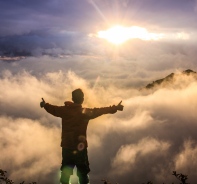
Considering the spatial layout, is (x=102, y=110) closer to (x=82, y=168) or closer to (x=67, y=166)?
(x=82, y=168)

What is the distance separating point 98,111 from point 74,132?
0.91 m

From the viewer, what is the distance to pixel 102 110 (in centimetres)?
793

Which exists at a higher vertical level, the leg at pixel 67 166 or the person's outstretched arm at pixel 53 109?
the person's outstretched arm at pixel 53 109

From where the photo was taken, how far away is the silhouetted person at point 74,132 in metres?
8.07

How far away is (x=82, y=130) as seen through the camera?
8.18 m

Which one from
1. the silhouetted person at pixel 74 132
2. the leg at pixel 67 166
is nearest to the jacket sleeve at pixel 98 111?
the silhouetted person at pixel 74 132

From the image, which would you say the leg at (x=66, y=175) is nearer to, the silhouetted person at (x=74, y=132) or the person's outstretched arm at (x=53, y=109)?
the silhouetted person at (x=74, y=132)

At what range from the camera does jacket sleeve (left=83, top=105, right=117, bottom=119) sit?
310 inches

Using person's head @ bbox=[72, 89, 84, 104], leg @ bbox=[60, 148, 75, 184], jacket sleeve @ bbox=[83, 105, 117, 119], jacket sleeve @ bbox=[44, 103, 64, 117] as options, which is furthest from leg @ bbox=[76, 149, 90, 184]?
person's head @ bbox=[72, 89, 84, 104]

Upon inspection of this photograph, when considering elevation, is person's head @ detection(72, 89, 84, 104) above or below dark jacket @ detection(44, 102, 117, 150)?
above

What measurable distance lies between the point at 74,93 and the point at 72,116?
0.65 meters

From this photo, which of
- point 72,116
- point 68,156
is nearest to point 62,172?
point 68,156

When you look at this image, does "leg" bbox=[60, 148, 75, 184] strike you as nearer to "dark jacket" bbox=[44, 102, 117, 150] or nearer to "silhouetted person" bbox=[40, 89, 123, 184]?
"silhouetted person" bbox=[40, 89, 123, 184]

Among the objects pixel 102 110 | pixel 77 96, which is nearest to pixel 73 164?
pixel 102 110
